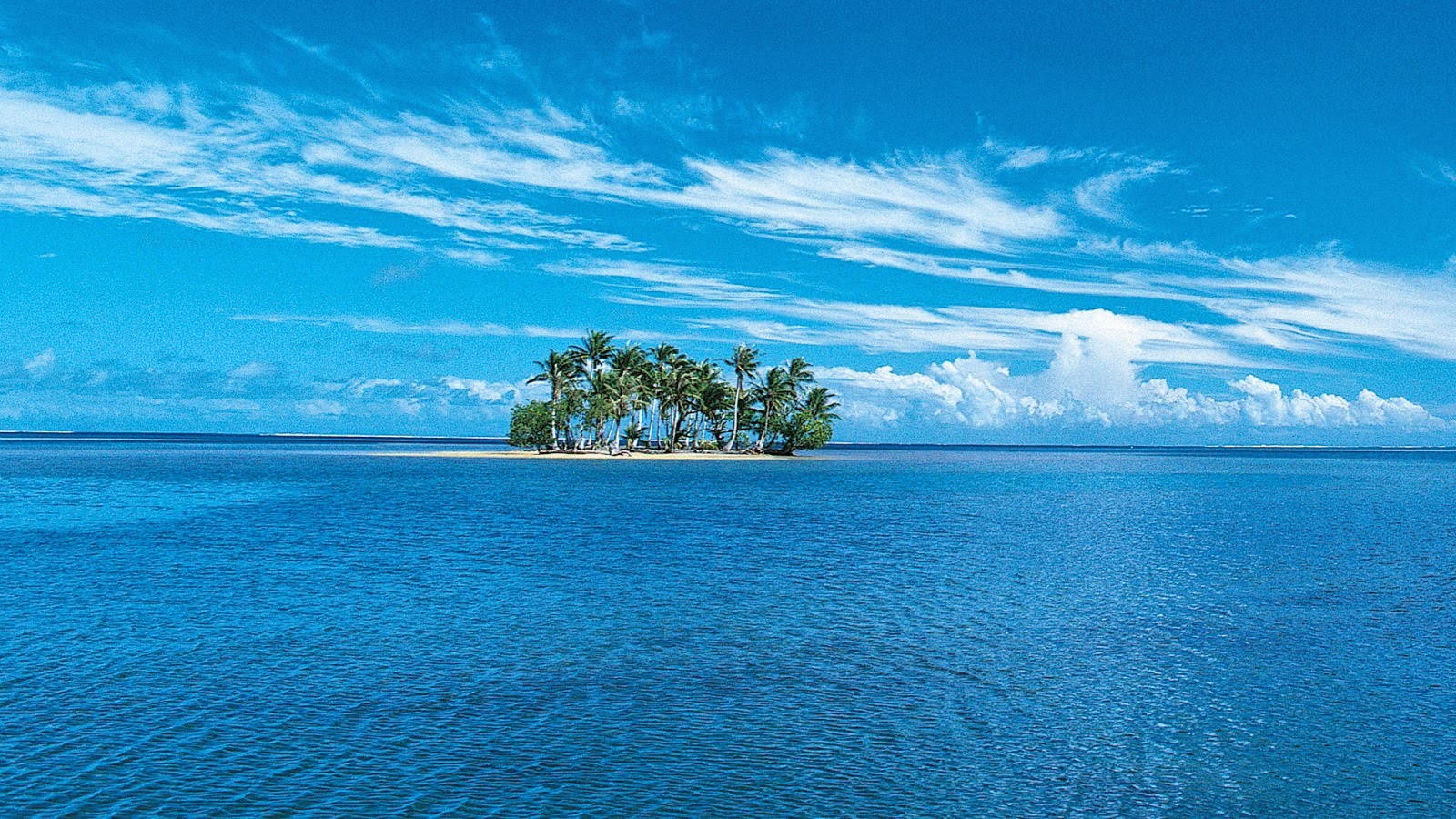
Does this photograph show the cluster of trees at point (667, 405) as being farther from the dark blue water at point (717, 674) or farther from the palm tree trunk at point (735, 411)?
the dark blue water at point (717, 674)

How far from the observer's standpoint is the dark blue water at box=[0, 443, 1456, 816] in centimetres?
1652

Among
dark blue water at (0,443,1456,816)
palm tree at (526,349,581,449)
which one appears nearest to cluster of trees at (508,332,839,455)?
palm tree at (526,349,581,449)

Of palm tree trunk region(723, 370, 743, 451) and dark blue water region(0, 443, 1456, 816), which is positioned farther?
palm tree trunk region(723, 370, 743, 451)

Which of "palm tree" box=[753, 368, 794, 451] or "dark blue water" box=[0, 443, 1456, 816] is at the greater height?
"palm tree" box=[753, 368, 794, 451]

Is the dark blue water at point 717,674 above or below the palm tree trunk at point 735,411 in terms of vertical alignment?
below

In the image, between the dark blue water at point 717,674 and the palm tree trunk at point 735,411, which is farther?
the palm tree trunk at point 735,411

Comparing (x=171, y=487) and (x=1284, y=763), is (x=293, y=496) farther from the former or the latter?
(x=1284, y=763)

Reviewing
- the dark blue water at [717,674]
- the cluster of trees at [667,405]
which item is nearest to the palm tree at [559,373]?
the cluster of trees at [667,405]

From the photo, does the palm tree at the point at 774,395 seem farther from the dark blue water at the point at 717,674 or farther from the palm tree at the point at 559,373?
the dark blue water at the point at 717,674

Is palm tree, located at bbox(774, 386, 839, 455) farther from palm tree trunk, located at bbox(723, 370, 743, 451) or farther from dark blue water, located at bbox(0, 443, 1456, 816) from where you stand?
dark blue water, located at bbox(0, 443, 1456, 816)

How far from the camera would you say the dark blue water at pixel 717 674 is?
1652 centimetres

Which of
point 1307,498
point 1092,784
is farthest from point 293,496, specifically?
point 1307,498

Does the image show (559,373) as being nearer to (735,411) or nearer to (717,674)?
(735,411)

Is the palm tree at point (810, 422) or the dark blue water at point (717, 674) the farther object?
the palm tree at point (810, 422)
